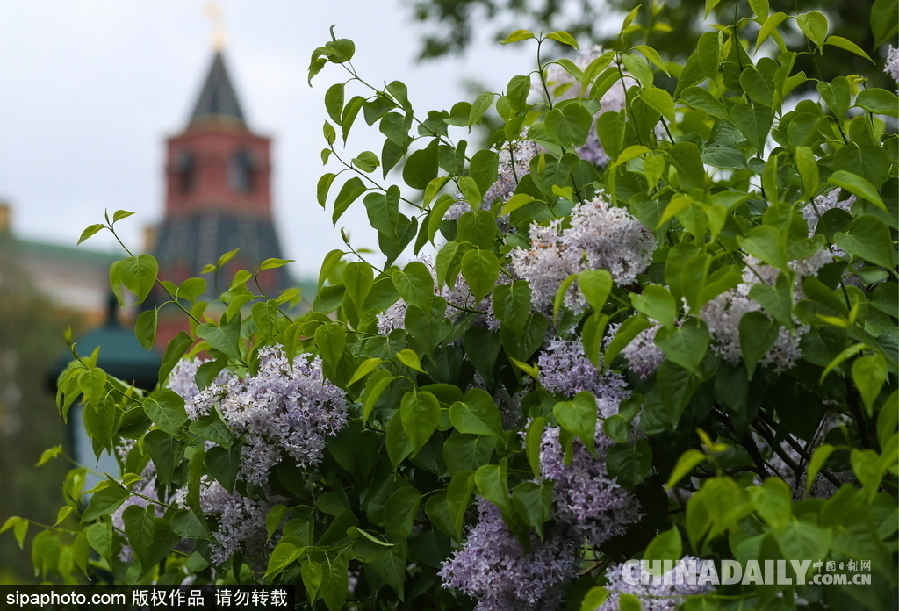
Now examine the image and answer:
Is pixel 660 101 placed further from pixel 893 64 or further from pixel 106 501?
pixel 106 501

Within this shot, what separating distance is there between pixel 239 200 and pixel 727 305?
55.0 m

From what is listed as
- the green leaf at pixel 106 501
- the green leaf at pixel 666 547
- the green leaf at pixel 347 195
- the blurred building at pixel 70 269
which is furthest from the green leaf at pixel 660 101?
the blurred building at pixel 70 269

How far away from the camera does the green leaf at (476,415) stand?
1.67 metres

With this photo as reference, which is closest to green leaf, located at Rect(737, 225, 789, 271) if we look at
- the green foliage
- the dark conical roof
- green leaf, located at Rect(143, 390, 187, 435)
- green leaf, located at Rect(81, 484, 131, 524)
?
the green foliage

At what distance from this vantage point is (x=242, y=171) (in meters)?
55.2

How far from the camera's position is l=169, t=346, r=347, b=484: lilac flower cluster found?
6.31 feet

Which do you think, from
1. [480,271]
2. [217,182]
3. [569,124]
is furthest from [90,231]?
[217,182]

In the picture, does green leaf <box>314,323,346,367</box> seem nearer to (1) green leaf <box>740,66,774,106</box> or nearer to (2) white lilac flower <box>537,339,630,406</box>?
(2) white lilac flower <box>537,339,630,406</box>

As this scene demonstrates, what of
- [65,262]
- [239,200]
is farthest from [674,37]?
[65,262]

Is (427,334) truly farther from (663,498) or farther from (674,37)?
(674,37)

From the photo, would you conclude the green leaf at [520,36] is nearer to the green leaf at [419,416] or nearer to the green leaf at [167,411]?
the green leaf at [419,416]

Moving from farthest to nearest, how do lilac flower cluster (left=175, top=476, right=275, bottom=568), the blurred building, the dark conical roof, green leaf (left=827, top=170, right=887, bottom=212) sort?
the blurred building → the dark conical roof → lilac flower cluster (left=175, top=476, right=275, bottom=568) → green leaf (left=827, top=170, right=887, bottom=212)

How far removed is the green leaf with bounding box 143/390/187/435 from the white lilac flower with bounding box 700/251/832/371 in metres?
1.04

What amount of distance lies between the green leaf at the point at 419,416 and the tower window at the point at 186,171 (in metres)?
55.1
